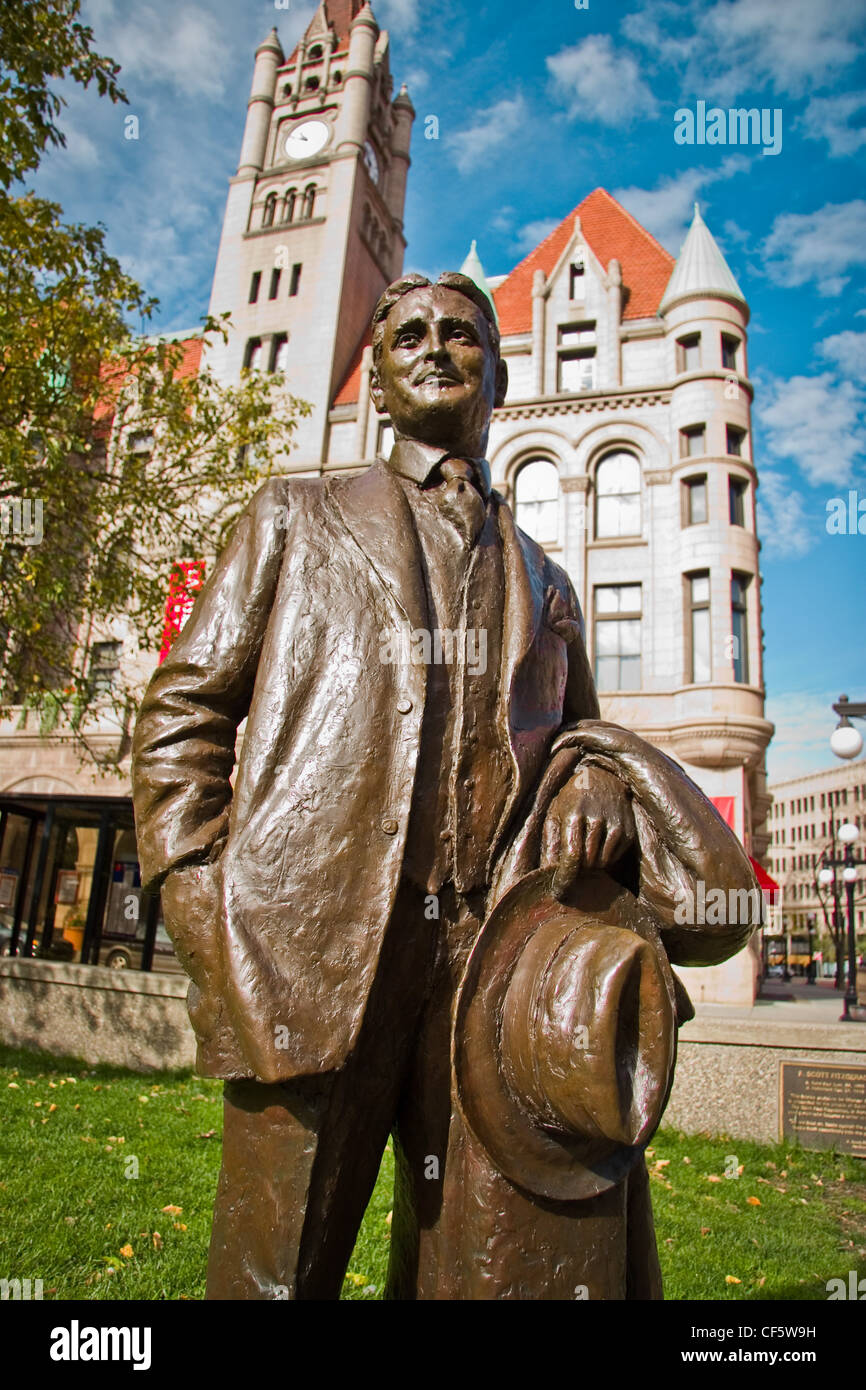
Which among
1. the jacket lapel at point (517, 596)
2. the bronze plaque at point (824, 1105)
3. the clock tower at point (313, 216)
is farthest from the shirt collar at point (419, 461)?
the clock tower at point (313, 216)

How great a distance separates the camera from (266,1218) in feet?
6.09

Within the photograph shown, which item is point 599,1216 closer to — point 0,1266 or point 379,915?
point 379,915

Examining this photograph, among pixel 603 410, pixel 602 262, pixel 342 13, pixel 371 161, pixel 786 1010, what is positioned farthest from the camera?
pixel 342 13

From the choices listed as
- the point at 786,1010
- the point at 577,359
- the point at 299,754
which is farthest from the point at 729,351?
the point at 299,754

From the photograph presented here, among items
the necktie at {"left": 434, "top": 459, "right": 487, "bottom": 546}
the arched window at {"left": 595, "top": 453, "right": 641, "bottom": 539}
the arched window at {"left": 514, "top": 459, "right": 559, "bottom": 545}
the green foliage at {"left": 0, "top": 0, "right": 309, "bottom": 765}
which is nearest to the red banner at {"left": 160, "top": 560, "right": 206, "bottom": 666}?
the green foliage at {"left": 0, "top": 0, "right": 309, "bottom": 765}

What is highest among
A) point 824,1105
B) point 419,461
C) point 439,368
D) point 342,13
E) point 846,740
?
point 342,13

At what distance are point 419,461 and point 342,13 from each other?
146 feet

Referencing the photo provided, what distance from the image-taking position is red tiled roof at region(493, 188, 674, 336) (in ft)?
89.1

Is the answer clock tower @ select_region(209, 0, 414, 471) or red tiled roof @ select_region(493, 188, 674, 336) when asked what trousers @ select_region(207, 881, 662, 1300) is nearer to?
clock tower @ select_region(209, 0, 414, 471)

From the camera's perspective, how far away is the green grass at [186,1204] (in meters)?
4.83

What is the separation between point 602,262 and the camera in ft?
93.2

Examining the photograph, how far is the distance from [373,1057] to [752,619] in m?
22.6

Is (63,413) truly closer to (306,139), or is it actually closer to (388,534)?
(388,534)

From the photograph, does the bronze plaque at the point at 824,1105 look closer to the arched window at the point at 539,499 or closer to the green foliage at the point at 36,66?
the green foliage at the point at 36,66
